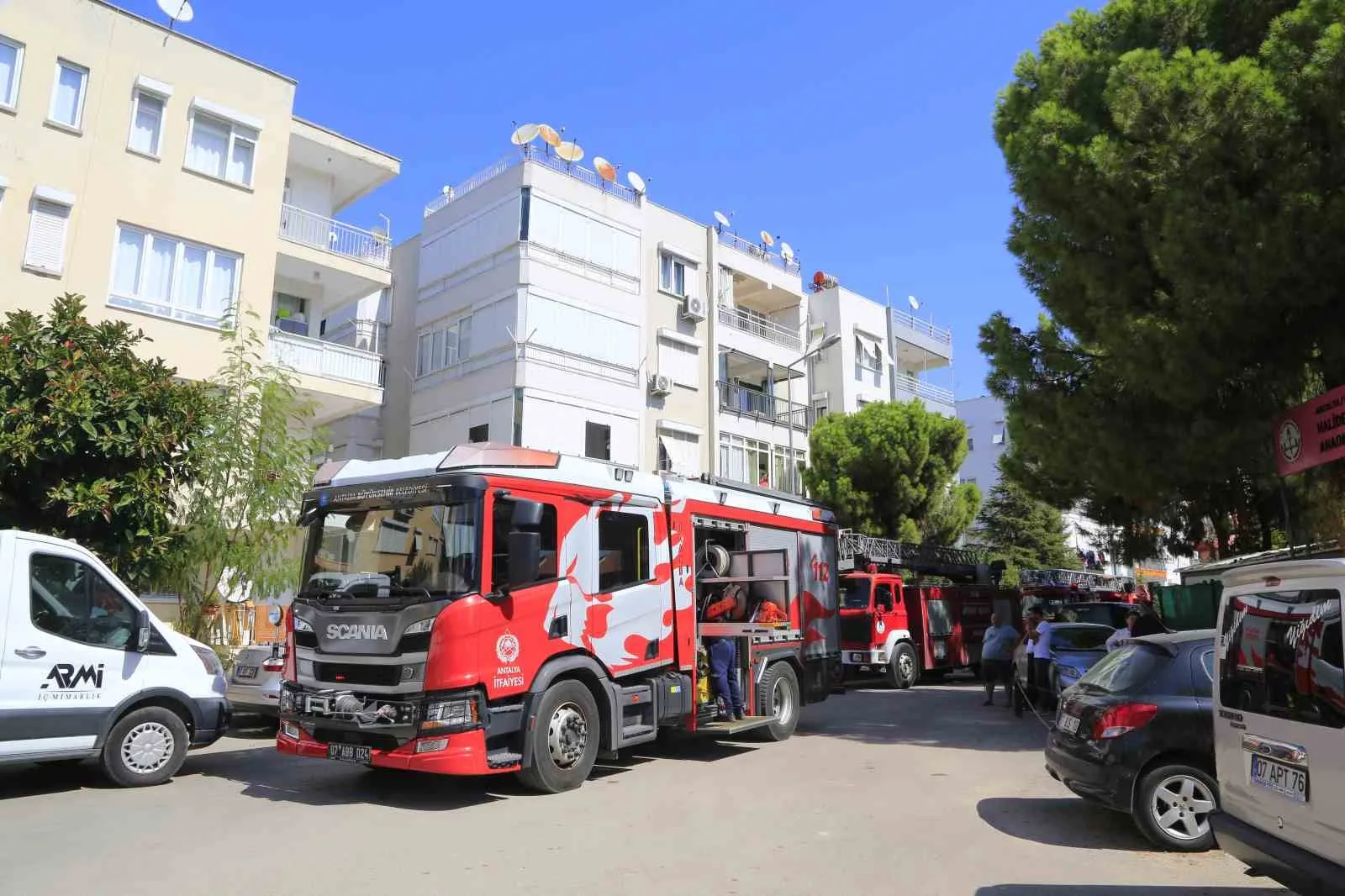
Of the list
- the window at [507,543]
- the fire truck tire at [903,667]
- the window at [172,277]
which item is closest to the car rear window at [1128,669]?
the window at [507,543]

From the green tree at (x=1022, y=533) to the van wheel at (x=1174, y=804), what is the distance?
35.9 m

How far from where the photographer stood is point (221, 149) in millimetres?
19328

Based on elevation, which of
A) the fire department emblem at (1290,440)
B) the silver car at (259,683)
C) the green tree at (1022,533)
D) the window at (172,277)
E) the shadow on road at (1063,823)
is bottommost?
the shadow on road at (1063,823)

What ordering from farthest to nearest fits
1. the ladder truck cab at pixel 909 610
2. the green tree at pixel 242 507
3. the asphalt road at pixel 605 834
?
the ladder truck cab at pixel 909 610 → the green tree at pixel 242 507 → the asphalt road at pixel 605 834

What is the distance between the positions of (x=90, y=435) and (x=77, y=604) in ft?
12.4

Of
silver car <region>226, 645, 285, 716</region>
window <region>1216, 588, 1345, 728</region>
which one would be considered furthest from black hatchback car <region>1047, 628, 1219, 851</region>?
silver car <region>226, 645, 285, 716</region>

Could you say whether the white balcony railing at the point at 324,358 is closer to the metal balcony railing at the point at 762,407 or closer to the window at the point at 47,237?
the window at the point at 47,237

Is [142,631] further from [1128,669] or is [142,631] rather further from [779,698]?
[1128,669]

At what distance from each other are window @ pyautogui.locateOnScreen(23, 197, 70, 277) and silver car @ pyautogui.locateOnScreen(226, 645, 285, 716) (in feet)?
30.5

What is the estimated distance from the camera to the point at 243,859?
615cm

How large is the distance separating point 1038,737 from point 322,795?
894 centimetres

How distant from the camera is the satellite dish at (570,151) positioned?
26.1 m

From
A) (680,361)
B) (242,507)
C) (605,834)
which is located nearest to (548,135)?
(680,361)

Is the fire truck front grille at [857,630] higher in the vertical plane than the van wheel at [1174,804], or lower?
higher
